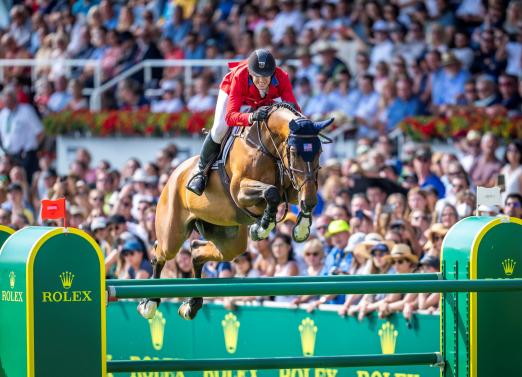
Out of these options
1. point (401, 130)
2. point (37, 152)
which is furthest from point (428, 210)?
point (37, 152)

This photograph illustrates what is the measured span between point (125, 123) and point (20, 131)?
6.65 ft

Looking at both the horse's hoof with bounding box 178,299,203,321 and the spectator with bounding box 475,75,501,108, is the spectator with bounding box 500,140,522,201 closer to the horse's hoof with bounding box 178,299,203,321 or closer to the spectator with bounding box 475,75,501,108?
the spectator with bounding box 475,75,501,108

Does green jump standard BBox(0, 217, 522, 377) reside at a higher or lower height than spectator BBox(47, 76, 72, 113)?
lower

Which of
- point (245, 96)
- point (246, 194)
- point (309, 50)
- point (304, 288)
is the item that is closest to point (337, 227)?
point (245, 96)

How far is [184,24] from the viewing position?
2138cm

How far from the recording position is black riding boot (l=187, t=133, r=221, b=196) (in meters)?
9.99

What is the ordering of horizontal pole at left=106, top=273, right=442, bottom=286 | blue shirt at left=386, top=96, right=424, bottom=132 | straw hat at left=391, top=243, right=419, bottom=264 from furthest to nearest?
1. blue shirt at left=386, top=96, right=424, bottom=132
2. straw hat at left=391, top=243, right=419, bottom=264
3. horizontal pole at left=106, top=273, right=442, bottom=286

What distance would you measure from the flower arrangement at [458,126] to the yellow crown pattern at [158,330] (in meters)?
4.15

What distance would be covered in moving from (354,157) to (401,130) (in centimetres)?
79

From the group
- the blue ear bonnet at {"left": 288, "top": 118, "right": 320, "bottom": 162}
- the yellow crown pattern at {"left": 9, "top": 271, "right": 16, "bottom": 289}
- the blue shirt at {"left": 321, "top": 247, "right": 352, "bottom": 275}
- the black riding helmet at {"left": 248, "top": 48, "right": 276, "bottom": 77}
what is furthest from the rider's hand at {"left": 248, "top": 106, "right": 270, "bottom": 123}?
the blue shirt at {"left": 321, "top": 247, "right": 352, "bottom": 275}

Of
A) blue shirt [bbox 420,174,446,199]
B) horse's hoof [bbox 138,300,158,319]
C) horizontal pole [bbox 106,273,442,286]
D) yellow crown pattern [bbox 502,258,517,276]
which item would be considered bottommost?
horse's hoof [bbox 138,300,158,319]

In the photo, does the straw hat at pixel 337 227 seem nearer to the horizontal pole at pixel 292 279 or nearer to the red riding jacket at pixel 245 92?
the red riding jacket at pixel 245 92

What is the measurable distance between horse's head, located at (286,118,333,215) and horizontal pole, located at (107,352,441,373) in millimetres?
1127

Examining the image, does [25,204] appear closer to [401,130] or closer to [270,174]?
[401,130]
